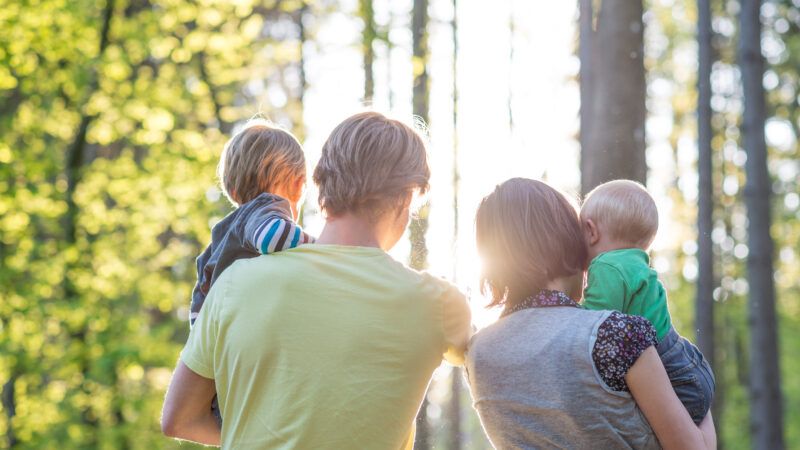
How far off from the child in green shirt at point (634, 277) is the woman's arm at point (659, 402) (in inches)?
8.7

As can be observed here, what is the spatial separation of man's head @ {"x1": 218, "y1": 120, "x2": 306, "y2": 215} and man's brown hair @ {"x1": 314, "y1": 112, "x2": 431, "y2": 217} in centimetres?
41

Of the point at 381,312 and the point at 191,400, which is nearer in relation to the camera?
the point at 381,312

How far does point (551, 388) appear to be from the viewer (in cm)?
214

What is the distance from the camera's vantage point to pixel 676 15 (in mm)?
18656

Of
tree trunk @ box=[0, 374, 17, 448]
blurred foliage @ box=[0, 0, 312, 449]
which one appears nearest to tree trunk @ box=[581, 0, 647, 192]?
blurred foliage @ box=[0, 0, 312, 449]

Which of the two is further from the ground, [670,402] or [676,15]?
[676,15]

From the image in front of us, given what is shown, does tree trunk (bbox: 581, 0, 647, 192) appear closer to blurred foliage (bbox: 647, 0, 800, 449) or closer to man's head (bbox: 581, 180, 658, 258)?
man's head (bbox: 581, 180, 658, 258)

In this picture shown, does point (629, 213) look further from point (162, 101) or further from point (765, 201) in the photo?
point (162, 101)

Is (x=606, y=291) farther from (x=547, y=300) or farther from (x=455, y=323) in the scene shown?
(x=455, y=323)

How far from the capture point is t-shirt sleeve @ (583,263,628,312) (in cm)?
247

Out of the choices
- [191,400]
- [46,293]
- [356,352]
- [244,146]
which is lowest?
[46,293]

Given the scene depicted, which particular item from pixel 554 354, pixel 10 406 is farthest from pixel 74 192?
pixel 554 354

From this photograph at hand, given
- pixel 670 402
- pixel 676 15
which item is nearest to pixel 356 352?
pixel 670 402

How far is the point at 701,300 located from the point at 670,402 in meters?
8.38
